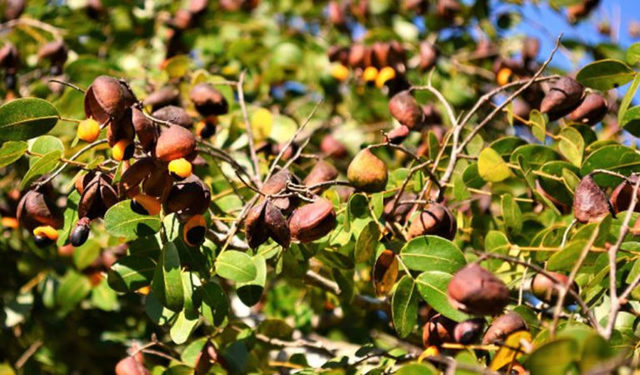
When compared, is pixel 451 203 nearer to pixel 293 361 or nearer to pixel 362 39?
pixel 293 361

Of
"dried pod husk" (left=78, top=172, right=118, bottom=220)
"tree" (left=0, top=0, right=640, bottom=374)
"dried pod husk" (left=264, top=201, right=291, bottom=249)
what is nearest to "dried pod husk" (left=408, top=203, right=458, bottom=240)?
"tree" (left=0, top=0, right=640, bottom=374)

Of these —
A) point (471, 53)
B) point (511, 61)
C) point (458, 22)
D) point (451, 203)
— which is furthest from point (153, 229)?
point (458, 22)

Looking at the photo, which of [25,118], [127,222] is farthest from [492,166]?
[25,118]

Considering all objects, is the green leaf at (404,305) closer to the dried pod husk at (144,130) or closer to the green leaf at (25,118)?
the dried pod husk at (144,130)

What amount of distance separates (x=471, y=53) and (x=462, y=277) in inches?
109

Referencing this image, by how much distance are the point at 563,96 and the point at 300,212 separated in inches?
35.6

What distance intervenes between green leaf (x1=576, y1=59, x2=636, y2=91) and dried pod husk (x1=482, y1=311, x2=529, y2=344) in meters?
0.88

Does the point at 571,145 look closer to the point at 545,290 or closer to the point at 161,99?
the point at 545,290

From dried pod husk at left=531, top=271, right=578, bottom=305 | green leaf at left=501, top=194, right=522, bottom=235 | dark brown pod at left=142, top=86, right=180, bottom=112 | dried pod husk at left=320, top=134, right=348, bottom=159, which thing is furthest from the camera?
dried pod husk at left=320, top=134, right=348, bottom=159

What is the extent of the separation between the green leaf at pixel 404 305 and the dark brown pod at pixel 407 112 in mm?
671

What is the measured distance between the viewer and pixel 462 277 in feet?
4.23

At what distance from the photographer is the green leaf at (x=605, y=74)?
80.4 inches

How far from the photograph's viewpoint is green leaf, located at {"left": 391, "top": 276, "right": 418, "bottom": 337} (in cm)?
169

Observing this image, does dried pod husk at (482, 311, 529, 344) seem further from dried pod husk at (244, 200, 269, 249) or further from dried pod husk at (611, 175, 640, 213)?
dried pod husk at (244, 200, 269, 249)
